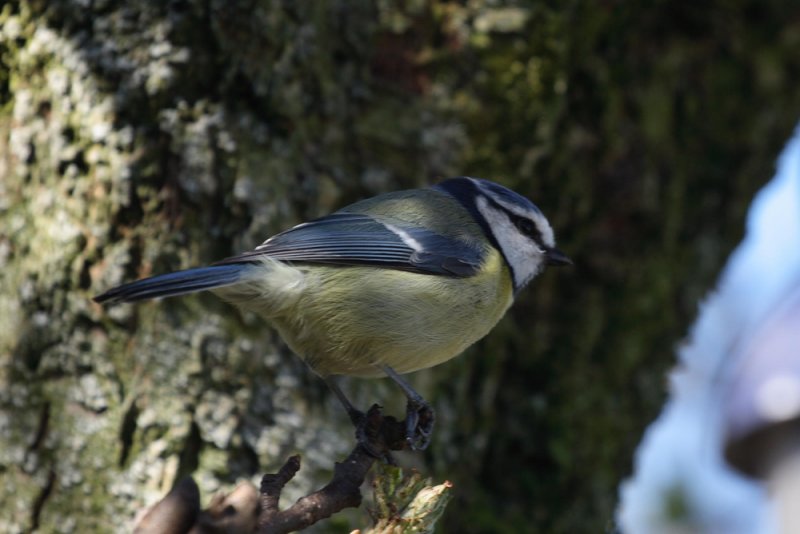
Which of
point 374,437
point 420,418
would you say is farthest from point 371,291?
point 374,437

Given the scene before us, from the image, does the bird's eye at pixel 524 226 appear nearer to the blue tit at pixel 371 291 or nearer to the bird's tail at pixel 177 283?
the blue tit at pixel 371 291

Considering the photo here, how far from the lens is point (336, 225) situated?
71.1 inches

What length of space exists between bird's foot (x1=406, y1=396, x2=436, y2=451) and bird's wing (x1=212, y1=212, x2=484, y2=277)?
0.29 metres

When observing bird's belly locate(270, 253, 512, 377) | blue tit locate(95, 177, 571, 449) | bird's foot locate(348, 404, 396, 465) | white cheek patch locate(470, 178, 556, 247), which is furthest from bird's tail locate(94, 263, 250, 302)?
white cheek patch locate(470, 178, 556, 247)

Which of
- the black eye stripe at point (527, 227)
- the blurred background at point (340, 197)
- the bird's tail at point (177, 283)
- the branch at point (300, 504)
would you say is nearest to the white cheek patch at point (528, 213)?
the black eye stripe at point (527, 227)

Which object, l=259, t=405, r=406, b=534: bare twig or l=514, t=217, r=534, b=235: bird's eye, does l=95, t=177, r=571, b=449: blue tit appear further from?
l=259, t=405, r=406, b=534: bare twig

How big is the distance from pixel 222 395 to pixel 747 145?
1.84m

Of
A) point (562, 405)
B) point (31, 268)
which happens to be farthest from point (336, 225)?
point (562, 405)

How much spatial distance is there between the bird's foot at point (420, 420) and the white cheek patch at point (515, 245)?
1.64 feet

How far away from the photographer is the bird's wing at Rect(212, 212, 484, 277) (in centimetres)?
174

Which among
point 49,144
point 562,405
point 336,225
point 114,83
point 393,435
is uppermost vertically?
point 114,83

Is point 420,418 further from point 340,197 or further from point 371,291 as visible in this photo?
point 340,197

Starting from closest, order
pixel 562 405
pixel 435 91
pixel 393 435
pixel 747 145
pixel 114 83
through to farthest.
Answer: pixel 393 435 → pixel 114 83 → pixel 435 91 → pixel 562 405 → pixel 747 145

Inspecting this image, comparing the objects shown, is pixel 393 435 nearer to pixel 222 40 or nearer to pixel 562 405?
pixel 222 40
